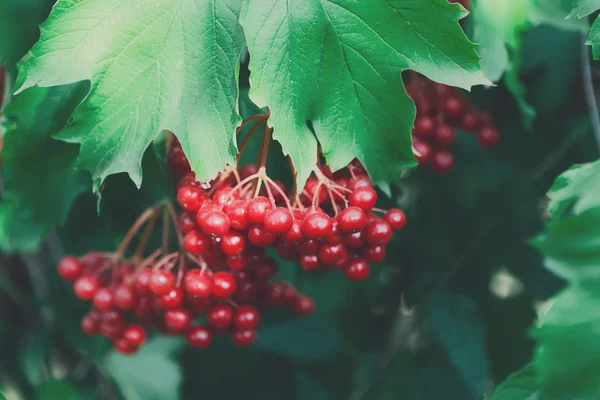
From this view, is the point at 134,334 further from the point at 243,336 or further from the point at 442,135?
the point at 442,135

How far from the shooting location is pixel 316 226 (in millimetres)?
1146

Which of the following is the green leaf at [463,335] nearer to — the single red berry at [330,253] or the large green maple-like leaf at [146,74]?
the single red berry at [330,253]

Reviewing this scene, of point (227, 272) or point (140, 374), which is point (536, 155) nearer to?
point (227, 272)

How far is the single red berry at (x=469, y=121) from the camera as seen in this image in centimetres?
187

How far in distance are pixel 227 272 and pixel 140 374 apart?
1174 mm

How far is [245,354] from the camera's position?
104 inches

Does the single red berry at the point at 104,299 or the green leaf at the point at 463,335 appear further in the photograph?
the green leaf at the point at 463,335

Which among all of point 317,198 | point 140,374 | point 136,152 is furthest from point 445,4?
point 140,374

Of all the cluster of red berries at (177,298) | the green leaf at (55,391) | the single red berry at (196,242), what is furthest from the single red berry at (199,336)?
the green leaf at (55,391)

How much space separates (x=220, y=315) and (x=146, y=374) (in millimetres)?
1077

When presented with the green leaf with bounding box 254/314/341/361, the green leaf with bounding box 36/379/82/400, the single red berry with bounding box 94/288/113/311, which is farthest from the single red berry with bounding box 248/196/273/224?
the green leaf with bounding box 254/314/341/361

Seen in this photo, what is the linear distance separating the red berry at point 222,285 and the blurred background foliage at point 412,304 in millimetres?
638

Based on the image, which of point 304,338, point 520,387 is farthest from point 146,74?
point 304,338

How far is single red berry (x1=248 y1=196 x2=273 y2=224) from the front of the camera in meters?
1.17
